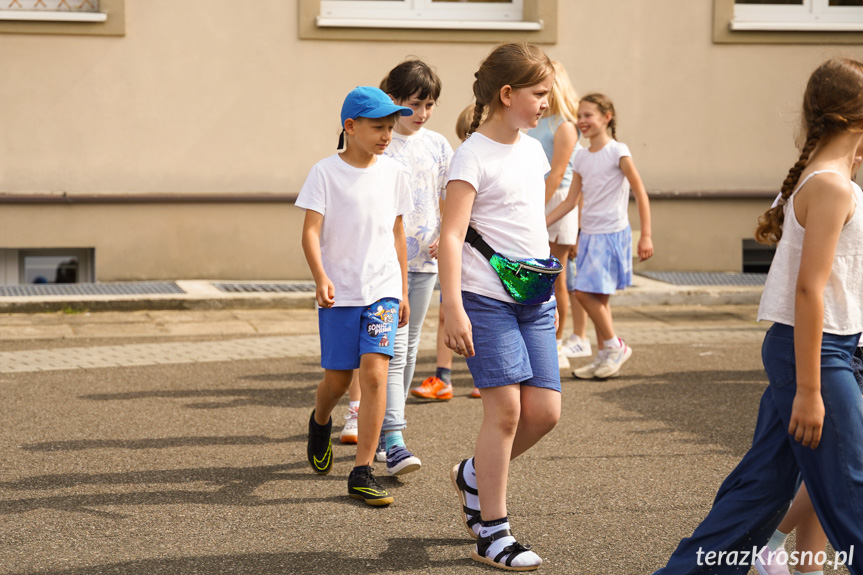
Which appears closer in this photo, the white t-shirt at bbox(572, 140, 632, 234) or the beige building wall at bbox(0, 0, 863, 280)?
the white t-shirt at bbox(572, 140, 632, 234)

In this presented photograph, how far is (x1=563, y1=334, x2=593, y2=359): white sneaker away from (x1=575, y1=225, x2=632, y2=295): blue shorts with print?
2.52 feet

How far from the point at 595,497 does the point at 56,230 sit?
7842mm

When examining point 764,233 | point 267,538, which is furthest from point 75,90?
point 764,233

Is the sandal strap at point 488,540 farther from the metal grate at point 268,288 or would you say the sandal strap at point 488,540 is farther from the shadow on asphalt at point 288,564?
the metal grate at point 268,288

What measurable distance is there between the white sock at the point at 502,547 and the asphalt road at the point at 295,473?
62 millimetres

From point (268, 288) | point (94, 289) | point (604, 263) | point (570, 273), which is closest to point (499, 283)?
point (604, 263)

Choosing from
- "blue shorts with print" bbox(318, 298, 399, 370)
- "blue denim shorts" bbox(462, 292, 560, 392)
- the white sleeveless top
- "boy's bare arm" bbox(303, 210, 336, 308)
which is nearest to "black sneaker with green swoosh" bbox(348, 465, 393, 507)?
"blue shorts with print" bbox(318, 298, 399, 370)

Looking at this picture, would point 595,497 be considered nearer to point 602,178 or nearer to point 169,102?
point 602,178

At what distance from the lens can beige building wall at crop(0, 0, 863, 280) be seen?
11023 mm

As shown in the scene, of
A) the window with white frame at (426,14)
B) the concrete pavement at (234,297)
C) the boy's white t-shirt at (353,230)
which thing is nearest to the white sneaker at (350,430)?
the boy's white t-shirt at (353,230)

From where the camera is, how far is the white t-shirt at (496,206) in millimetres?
3799

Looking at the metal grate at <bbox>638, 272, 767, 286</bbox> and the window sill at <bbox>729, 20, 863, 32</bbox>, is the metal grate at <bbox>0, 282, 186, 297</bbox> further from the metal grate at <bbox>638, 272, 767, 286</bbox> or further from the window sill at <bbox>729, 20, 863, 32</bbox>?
the window sill at <bbox>729, 20, 863, 32</bbox>

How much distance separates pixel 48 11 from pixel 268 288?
135 inches

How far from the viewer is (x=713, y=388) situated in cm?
698
